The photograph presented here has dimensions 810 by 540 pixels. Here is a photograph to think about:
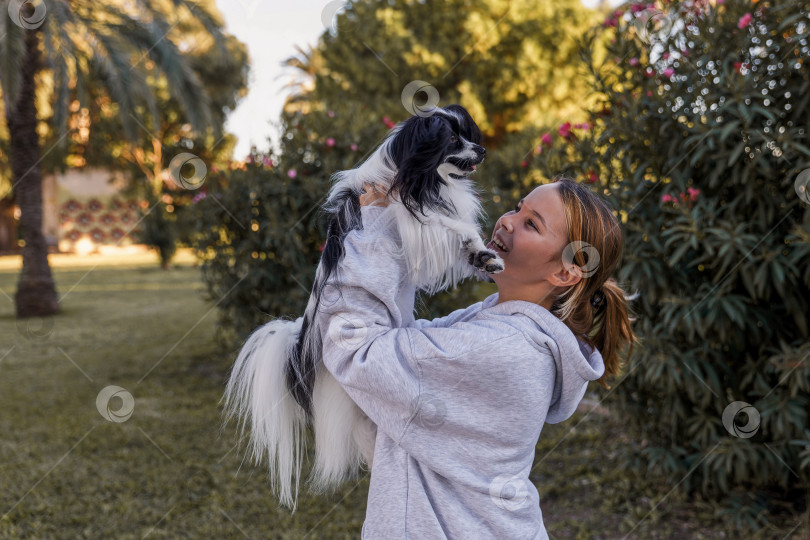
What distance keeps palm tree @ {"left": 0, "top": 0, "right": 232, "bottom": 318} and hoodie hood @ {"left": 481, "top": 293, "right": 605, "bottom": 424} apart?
1001 centimetres

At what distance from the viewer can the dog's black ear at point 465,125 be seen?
153 centimetres

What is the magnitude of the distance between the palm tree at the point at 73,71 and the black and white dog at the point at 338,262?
9.77 meters

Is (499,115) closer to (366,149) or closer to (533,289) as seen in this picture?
(366,149)

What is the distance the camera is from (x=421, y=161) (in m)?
1.43

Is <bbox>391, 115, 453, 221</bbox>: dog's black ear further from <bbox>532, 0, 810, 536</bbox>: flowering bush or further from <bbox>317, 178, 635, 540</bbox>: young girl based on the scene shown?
<bbox>532, 0, 810, 536</bbox>: flowering bush

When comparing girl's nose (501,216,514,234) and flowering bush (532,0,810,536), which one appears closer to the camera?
girl's nose (501,216,514,234)

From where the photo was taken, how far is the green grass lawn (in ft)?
13.3

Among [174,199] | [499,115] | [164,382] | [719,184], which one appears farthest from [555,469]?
[174,199]

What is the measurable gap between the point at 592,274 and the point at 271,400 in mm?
906

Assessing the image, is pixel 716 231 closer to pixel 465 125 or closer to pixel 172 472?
pixel 465 125

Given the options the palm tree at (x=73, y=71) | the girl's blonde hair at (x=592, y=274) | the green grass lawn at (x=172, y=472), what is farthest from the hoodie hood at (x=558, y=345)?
the palm tree at (x=73, y=71)

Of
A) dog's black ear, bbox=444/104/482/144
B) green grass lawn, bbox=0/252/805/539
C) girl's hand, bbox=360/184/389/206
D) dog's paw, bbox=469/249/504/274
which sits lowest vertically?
green grass lawn, bbox=0/252/805/539

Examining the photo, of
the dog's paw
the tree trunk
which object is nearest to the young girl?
the dog's paw

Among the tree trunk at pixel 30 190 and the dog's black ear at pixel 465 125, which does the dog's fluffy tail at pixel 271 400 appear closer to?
the dog's black ear at pixel 465 125
